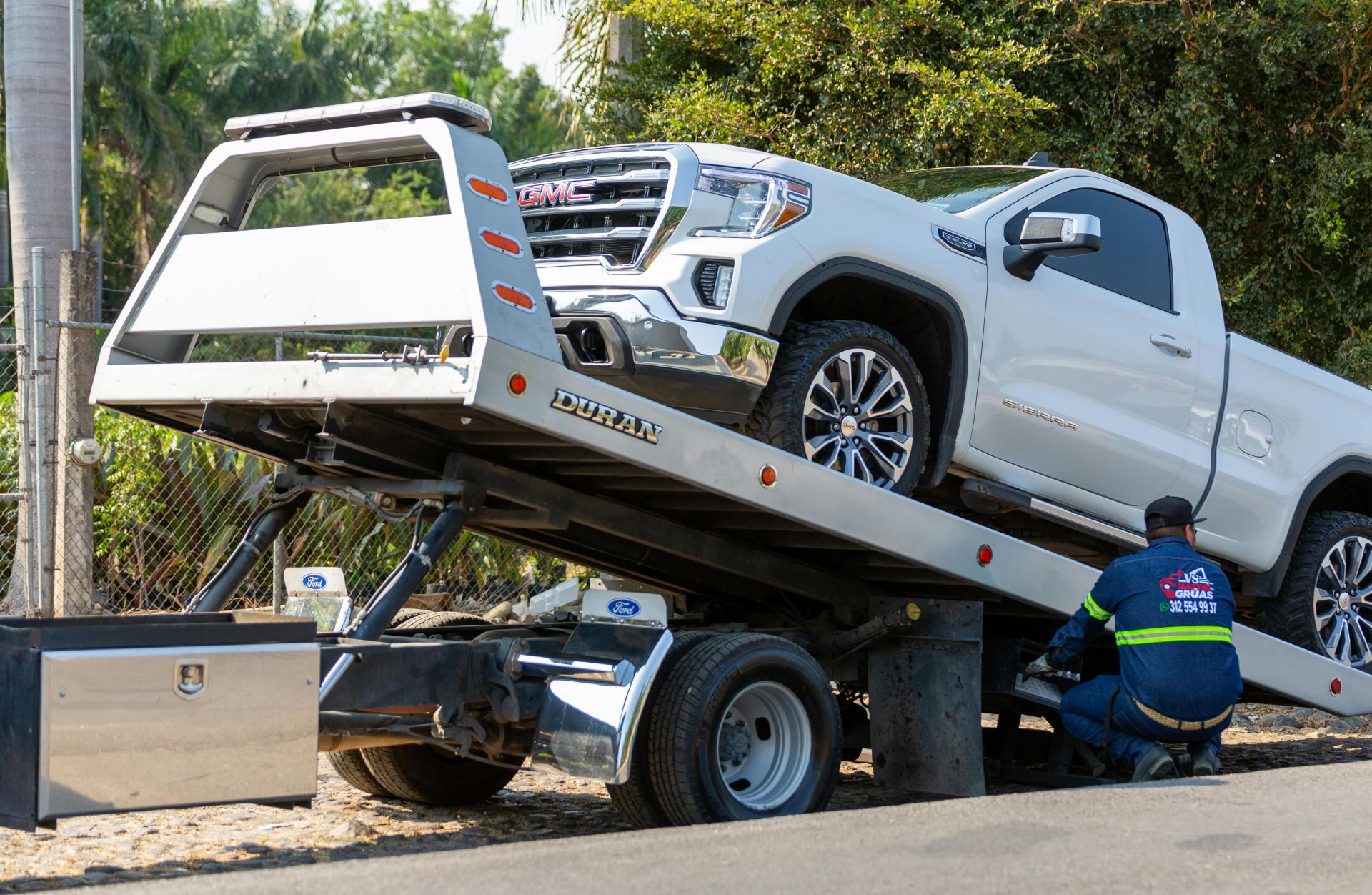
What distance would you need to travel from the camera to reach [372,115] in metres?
4.65

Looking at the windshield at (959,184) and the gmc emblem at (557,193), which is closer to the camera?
the gmc emblem at (557,193)

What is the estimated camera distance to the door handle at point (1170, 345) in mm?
6371

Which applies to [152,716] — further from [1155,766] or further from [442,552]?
[1155,766]

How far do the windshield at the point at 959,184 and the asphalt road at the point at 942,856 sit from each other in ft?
8.27

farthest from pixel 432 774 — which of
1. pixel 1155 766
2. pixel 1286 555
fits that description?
pixel 1286 555

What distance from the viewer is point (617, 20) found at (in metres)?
12.3

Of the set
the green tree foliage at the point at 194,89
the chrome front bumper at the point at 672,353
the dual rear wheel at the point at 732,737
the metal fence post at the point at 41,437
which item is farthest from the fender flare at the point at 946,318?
the green tree foliage at the point at 194,89

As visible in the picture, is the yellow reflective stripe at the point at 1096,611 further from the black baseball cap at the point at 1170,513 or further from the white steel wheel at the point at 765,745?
the white steel wheel at the point at 765,745

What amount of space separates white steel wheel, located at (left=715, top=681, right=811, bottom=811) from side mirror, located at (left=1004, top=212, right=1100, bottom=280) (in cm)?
199

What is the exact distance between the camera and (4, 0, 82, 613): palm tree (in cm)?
1028

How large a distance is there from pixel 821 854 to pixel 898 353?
7.04 feet

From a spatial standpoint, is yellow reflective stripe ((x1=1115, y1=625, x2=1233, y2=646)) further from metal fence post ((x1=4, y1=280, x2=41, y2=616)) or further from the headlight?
metal fence post ((x1=4, y1=280, x2=41, y2=616))

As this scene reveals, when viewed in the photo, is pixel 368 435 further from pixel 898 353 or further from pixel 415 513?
pixel 898 353

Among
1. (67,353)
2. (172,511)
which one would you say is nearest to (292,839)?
(67,353)
